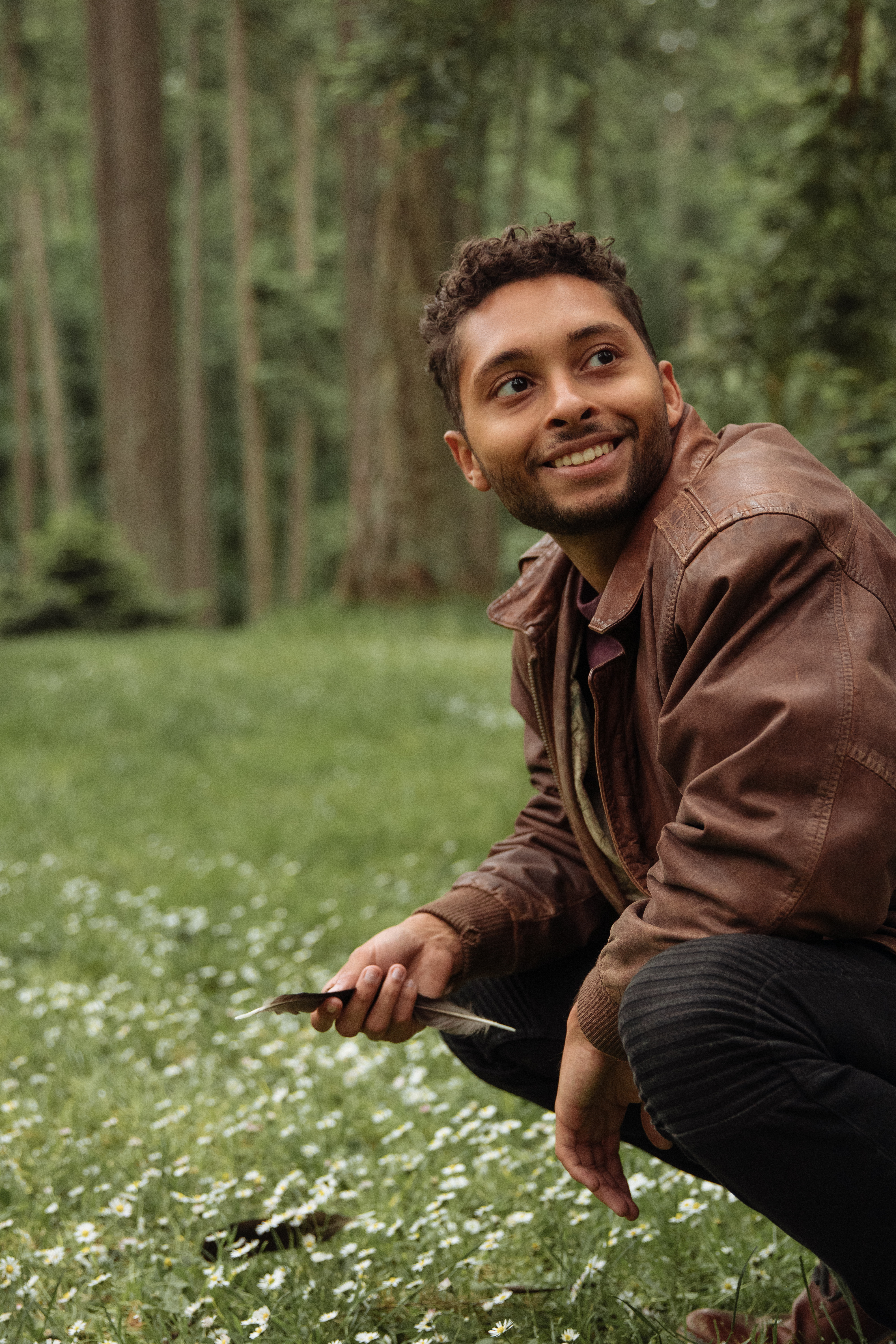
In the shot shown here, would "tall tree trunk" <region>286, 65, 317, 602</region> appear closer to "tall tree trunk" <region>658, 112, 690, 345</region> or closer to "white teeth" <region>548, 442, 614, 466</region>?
"tall tree trunk" <region>658, 112, 690, 345</region>

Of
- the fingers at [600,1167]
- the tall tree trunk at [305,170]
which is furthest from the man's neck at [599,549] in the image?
the tall tree trunk at [305,170]

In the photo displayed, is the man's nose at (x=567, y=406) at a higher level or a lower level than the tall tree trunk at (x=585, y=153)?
higher

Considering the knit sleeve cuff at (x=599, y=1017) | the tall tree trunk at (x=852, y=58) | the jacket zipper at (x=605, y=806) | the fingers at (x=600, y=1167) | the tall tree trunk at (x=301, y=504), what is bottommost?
the tall tree trunk at (x=301, y=504)

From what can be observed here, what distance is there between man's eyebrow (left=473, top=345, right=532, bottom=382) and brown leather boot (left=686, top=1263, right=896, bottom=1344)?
1.55 m

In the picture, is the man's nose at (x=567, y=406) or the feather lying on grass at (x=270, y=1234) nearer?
the man's nose at (x=567, y=406)

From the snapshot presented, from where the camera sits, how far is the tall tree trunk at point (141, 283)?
57.7 ft

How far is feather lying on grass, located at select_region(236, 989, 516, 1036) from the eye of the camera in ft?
6.92

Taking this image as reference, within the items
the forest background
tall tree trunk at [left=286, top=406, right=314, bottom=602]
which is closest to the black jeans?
the forest background

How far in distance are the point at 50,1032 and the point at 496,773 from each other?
11.1 ft

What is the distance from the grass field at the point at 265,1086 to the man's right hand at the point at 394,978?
19.7 inches

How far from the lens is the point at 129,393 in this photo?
702 inches

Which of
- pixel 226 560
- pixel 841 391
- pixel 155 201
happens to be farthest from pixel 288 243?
pixel 841 391

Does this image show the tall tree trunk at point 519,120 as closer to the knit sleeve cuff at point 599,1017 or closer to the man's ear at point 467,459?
the man's ear at point 467,459

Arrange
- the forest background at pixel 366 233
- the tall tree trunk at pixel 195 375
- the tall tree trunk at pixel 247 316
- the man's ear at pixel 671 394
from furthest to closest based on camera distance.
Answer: the tall tree trunk at pixel 195 375 → the tall tree trunk at pixel 247 316 → the forest background at pixel 366 233 → the man's ear at pixel 671 394
